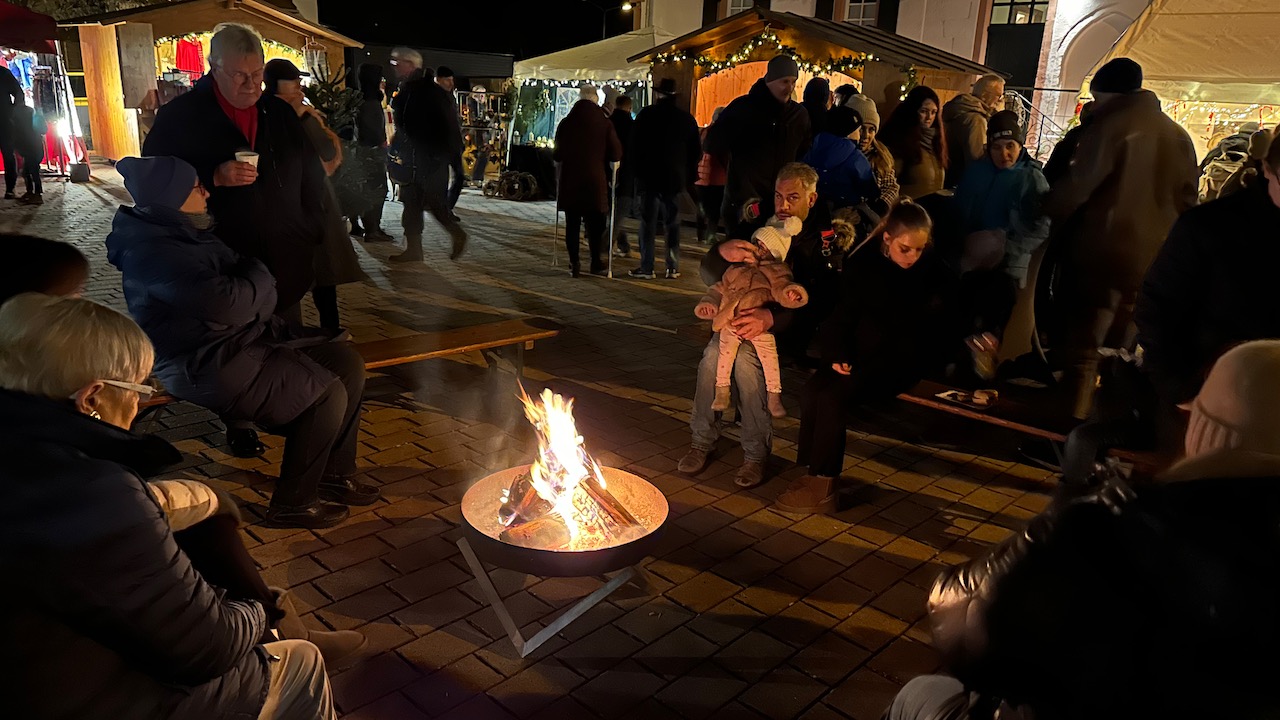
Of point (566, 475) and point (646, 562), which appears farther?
point (646, 562)

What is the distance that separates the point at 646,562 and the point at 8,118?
1345 centimetres

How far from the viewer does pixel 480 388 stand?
5895mm

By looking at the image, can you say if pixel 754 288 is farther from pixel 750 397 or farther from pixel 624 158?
pixel 624 158

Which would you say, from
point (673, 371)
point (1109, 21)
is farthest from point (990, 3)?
point (673, 371)

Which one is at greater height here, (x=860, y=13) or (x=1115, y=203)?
(x=860, y=13)

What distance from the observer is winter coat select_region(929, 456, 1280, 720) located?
1.31 meters

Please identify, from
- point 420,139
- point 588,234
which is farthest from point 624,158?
point 420,139

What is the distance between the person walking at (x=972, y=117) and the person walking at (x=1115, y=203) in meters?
1.41

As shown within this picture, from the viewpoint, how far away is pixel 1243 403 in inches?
58.9

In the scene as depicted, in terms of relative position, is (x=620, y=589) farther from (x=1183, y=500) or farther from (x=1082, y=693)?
(x=1183, y=500)

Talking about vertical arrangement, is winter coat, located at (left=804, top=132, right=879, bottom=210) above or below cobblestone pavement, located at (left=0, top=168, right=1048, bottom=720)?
above

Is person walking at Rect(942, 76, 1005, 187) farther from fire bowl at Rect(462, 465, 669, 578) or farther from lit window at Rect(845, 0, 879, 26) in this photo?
lit window at Rect(845, 0, 879, 26)

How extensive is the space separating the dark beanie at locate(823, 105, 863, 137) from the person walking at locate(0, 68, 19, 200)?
12193mm

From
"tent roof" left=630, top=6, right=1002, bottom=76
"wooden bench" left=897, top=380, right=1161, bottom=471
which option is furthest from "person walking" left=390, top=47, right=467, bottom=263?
"wooden bench" left=897, top=380, right=1161, bottom=471
